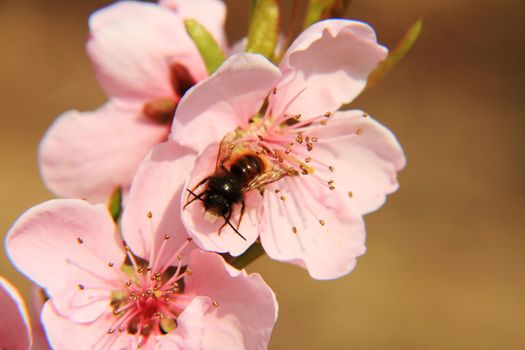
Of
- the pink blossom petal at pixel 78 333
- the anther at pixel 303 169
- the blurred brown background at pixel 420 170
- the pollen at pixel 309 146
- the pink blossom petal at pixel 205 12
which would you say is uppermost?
the pink blossom petal at pixel 205 12

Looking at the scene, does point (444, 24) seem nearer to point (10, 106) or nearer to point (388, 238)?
point (388, 238)

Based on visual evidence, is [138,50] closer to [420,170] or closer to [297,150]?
[297,150]

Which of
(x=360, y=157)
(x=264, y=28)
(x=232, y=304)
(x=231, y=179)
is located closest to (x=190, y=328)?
(x=232, y=304)

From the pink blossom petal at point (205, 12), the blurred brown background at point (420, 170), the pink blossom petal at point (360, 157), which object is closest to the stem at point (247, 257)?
the pink blossom petal at point (360, 157)

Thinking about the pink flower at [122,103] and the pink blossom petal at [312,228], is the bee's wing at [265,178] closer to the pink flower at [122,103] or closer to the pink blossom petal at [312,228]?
the pink blossom petal at [312,228]

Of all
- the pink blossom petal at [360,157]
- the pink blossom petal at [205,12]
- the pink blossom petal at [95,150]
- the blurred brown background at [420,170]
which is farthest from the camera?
the blurred brown background at [420,170]

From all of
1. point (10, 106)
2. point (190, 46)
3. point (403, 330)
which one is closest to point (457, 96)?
point (403, 330)

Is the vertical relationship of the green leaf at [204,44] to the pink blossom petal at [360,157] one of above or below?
above

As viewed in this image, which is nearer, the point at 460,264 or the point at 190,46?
the point at 190,46
